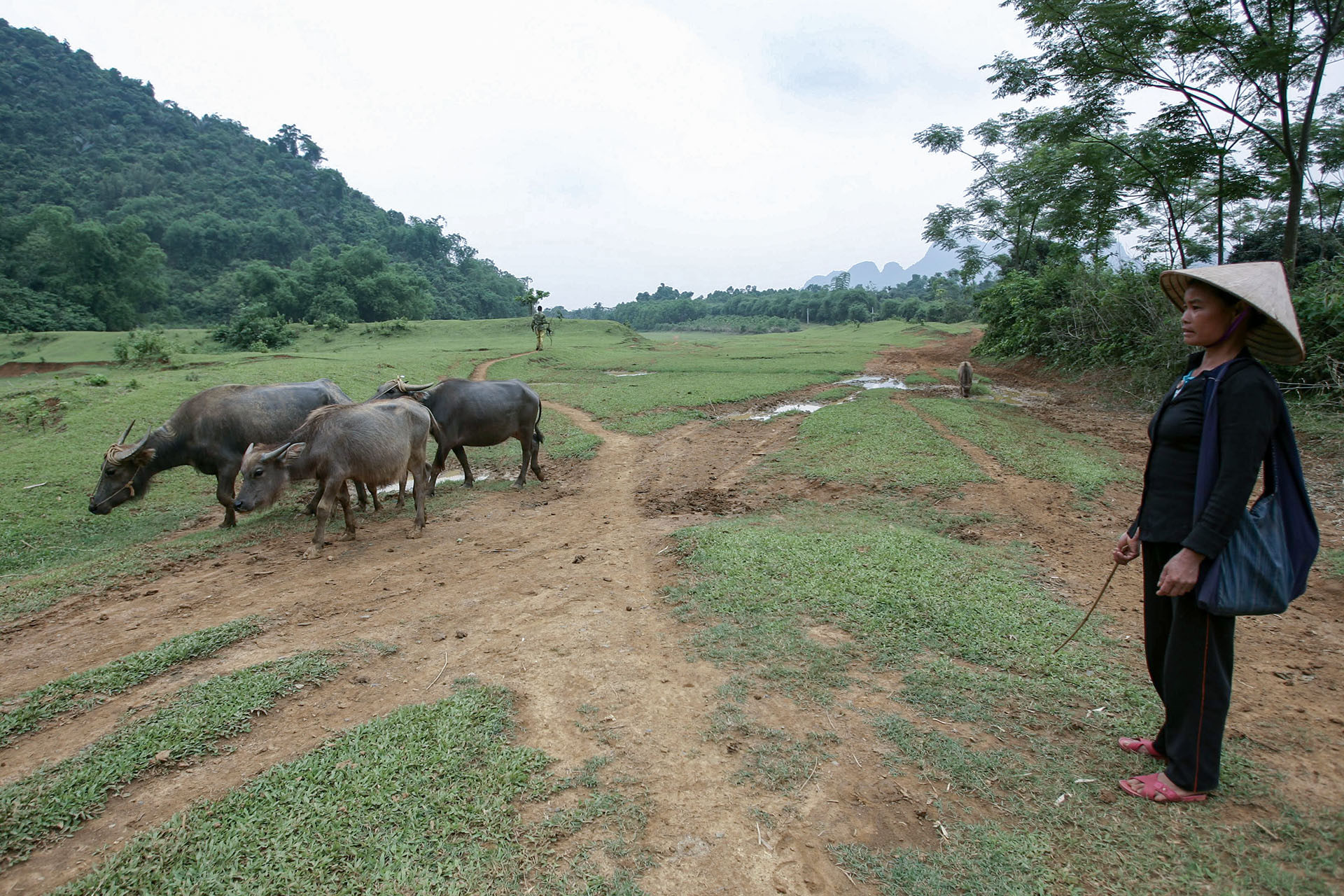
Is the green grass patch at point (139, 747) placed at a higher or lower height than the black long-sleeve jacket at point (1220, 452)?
lower

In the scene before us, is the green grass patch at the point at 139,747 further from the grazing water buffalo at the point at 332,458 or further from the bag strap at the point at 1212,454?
the bag strap at the point at 1212,454

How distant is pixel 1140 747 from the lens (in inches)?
135

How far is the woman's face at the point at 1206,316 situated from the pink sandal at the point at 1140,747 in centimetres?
219

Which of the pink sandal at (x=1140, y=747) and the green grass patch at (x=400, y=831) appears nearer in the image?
the green grass patch at (x=400, y=831)

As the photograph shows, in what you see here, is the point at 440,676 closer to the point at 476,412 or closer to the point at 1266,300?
the point at 1266,300

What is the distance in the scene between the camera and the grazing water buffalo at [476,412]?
400 inches

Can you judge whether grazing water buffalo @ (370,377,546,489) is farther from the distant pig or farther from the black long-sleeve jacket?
the distant pig

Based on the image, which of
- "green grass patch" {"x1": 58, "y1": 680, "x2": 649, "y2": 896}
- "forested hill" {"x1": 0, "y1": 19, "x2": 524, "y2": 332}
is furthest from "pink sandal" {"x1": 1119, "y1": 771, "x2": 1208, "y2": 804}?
"forested hill" {"x1": 0, "y1": 19, "x2": 524, "y2": 332}

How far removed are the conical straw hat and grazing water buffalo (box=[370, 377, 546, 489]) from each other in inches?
362

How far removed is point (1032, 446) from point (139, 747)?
1296 centimetres

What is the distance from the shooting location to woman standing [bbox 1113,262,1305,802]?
2.77 meters

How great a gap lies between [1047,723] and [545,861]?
3.04 m

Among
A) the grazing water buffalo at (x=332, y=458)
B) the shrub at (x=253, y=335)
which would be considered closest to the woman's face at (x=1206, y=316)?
the grazing water buffalo at (x=332, y=458)

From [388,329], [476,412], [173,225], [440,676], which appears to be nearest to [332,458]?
[476,412]
